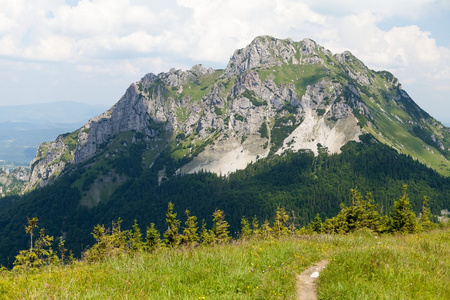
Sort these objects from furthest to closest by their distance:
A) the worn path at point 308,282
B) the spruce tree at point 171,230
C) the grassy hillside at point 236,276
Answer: the spruce tree at point 171,230, the worn path at point 308,282, the grassy hillside at point 236,276

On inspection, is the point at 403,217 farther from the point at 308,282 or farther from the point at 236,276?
the point at 236,276

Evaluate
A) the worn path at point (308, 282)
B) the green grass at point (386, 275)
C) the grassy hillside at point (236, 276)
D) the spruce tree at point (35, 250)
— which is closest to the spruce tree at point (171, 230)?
the spruce tree at point (35, 250)

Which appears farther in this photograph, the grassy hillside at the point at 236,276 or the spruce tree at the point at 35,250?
the spruce tree at the point at 35,250

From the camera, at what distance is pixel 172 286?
25.1 feet

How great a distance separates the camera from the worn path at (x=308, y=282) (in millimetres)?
7902

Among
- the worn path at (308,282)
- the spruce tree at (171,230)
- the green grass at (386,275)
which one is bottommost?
the spruce tree at (171,230)

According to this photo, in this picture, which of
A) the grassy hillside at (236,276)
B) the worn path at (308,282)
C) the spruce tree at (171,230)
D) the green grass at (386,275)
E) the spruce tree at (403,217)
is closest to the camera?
the grassy hillside at (236,276)

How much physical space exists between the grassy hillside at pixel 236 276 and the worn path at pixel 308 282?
0.23 m

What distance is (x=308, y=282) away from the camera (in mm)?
8797

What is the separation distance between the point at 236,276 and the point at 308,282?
2.43 meters

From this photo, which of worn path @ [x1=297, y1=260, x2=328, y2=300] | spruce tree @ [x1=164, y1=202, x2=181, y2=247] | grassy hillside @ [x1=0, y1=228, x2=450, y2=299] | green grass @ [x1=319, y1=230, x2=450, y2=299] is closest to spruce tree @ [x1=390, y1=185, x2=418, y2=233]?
spruce tree @ [x1=164, y1=202, x2=181, y2=247]

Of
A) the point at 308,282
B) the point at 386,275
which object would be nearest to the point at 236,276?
the point at 308,282

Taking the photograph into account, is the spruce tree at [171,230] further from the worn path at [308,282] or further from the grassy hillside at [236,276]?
the worn path at [308,282]

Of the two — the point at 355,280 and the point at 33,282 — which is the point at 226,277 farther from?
the point at 33,282
